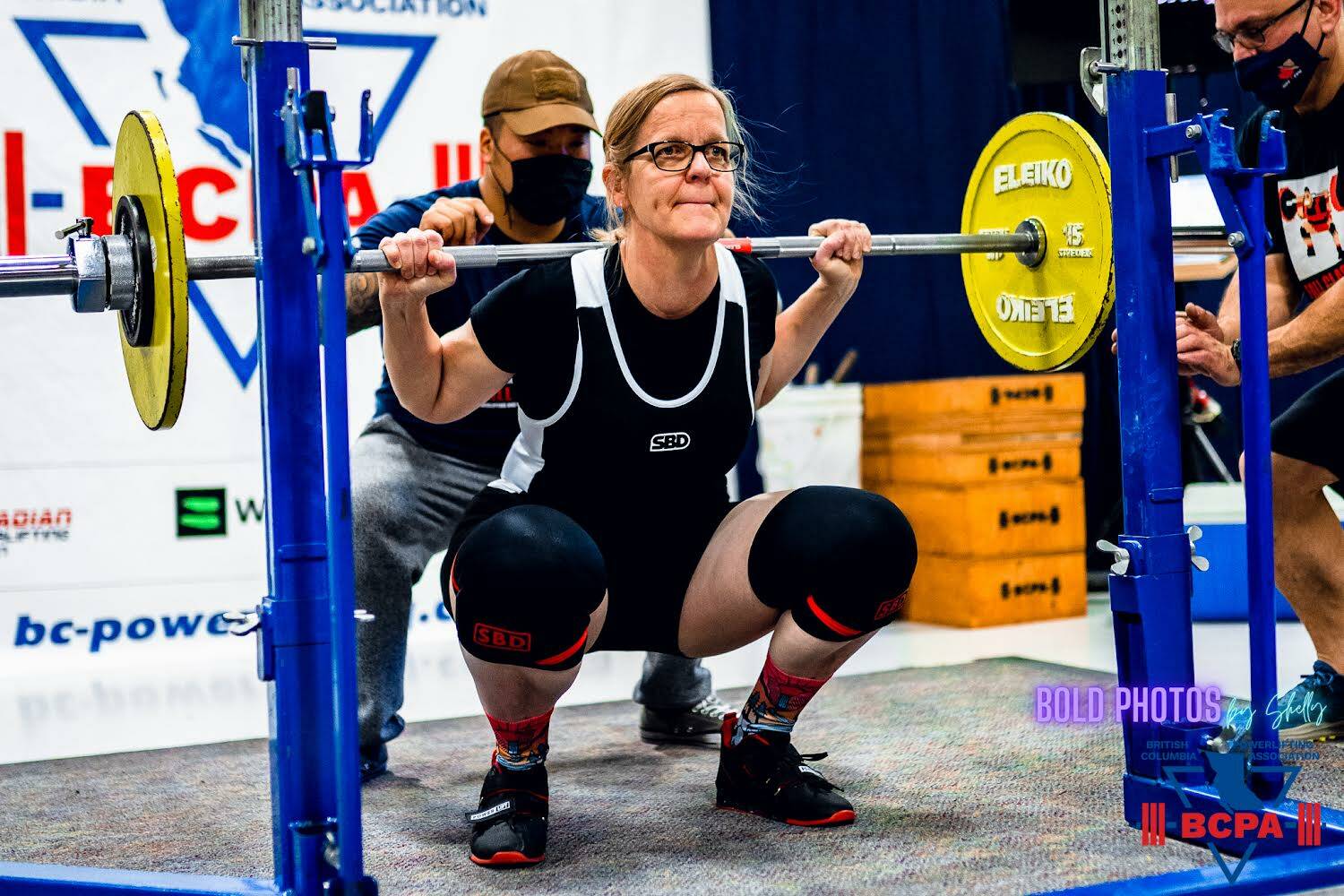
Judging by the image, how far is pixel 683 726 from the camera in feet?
9.98

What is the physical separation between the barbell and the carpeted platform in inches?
28.8

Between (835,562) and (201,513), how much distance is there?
2570mm

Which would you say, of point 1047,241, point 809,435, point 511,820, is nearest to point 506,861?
point 511,820

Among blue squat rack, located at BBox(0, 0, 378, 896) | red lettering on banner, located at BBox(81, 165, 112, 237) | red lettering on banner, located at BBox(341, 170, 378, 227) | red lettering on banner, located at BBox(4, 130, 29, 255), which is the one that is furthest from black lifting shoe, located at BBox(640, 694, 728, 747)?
red lettering on banner, located at BBox(4, 130, 29, 255)

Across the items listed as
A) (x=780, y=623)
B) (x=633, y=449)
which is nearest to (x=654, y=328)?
(x=633, y=449)

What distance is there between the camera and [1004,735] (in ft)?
9.76

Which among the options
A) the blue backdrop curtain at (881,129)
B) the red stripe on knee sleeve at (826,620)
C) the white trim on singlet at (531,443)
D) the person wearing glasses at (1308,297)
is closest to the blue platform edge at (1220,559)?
the blue backdrop curtain at (881,129)

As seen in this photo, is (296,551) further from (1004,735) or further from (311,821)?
(1004,735)

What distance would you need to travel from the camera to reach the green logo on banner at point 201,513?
4.22 metres

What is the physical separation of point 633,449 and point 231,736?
4.99 feet

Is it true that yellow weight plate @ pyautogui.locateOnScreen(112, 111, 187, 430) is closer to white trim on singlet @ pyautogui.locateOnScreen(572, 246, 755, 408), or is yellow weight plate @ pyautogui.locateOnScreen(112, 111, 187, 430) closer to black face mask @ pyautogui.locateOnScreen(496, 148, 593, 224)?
white trim on singlet @ pyautogui.locateOnScreen(572, 246, 755, 408)

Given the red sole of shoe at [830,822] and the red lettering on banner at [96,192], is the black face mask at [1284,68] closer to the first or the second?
the red sole of shoe at [830,822]

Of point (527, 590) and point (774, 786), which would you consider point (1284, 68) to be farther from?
point (527, 590)

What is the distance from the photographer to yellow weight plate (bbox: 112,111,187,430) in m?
1.86
